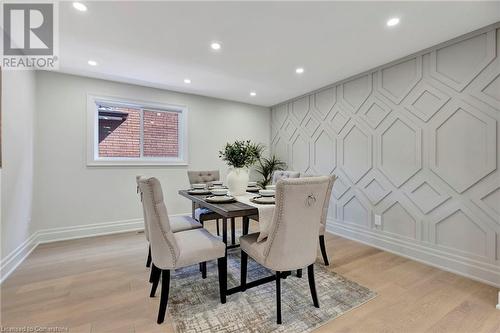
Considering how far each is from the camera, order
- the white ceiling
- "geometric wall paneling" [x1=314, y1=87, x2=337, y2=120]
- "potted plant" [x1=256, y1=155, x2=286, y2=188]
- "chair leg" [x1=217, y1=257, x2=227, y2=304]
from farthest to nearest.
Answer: "potted plant" [x1=256, y1=155, x2=286, y2=188], "geometric wall paneling" [x1=314, y1=87, x2=337, y2=120], the white ceiling, "chair leg" [x1=217, y1=257, x2=227, y2=304]

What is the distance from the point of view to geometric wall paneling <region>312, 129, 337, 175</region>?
3.69 meters

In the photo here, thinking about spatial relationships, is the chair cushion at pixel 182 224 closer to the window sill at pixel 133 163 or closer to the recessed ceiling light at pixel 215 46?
the window sill at pixel 133 163

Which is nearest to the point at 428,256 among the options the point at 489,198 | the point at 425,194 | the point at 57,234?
the point at 425,194

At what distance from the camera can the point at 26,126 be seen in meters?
2.77

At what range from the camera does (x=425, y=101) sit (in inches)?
101

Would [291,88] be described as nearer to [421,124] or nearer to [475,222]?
[421,124]

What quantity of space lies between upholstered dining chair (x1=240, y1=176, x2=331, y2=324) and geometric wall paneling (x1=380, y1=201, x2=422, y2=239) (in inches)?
69.0

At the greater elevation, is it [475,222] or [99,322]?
[475,222]

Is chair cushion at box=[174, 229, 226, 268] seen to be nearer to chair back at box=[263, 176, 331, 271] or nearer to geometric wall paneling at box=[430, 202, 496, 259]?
chair back at box=[263, 176, 331, 271]

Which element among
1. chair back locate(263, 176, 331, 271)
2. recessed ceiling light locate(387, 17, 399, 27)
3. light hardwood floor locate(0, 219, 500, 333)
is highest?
recessed ceiling light locate(387, 17, 399, 27)

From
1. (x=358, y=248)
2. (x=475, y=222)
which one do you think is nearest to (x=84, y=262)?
(x=358, y=248)

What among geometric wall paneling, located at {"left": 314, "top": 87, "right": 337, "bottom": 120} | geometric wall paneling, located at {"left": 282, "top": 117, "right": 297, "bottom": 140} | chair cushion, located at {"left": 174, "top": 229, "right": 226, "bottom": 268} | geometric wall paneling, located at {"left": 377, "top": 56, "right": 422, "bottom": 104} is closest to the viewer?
chair cushion, located at {"left": 174, "top": 229, "right": 226, "bottom": 268}

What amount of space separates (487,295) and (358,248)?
1.22 meters

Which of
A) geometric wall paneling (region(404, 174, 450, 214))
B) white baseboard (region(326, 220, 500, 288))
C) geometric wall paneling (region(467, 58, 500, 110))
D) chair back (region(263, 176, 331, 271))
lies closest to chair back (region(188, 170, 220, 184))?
chair back (region(263, 176, 331, 271))
